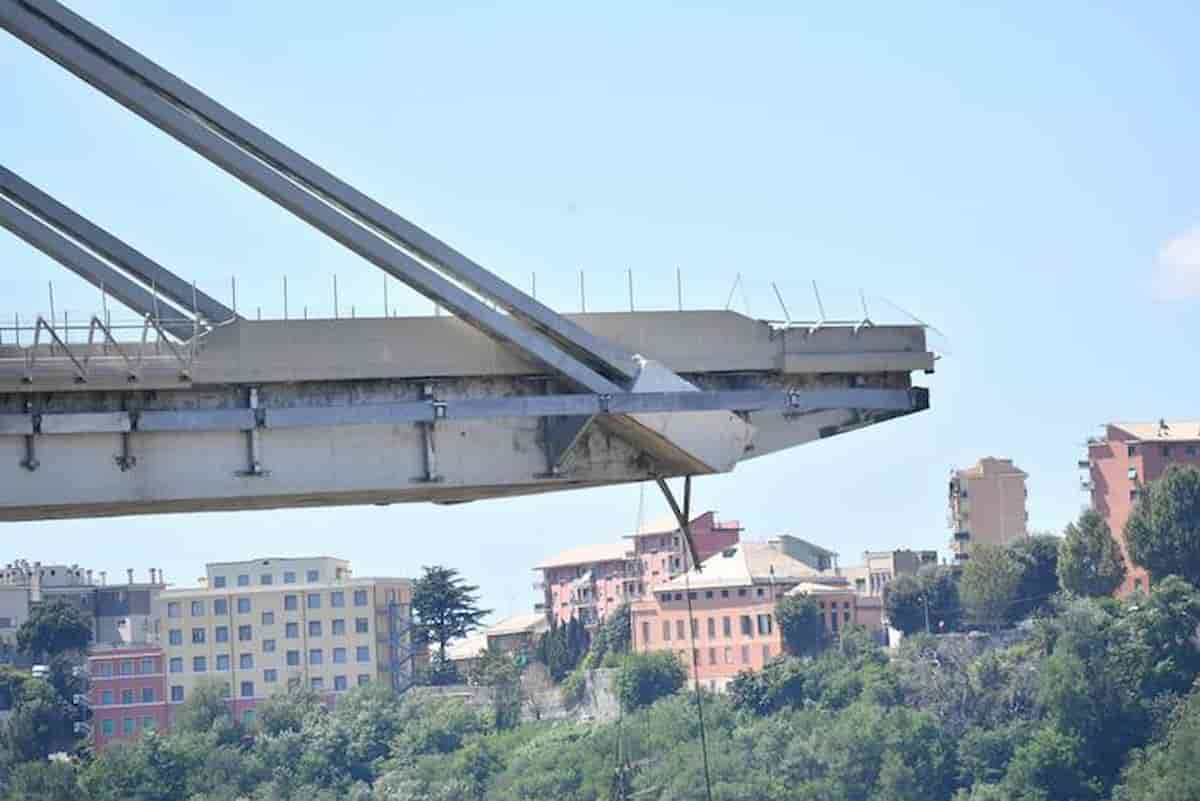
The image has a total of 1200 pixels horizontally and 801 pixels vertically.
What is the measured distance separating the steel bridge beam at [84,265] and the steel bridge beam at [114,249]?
37cm

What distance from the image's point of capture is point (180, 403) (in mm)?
37938

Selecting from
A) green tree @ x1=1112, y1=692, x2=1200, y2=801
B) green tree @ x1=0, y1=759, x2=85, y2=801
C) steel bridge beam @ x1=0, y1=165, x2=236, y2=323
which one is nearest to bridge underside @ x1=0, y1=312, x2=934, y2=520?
steel bridge beam @ x1=0, y1=165, x2=236, y2=323

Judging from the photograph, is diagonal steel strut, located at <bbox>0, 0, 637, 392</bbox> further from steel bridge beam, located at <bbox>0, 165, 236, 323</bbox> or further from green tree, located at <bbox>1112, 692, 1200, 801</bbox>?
green tree, located at <bbox>1112, 692, 1200, 801</bbox>

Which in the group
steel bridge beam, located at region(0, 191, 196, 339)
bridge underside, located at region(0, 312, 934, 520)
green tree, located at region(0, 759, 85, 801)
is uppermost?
steel bridge beam, located at region(0, 191, 196, 339)

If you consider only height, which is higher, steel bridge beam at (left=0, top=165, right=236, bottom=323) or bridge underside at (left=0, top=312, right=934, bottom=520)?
steel bridge beam at (left=0, top=165, right=236, bottom=323)

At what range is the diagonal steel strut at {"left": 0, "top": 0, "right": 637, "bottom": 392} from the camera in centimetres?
3738

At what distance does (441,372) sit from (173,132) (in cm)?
448

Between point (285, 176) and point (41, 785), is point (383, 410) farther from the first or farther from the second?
point (41, 785)

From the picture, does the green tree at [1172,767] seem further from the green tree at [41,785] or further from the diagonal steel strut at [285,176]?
the diagonal steel strut at [285,176]

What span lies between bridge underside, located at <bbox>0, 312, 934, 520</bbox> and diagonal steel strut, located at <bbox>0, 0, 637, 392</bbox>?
0.92m

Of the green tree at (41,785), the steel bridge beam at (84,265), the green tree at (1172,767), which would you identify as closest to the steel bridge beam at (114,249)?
the steel bridge beam at (84,265)

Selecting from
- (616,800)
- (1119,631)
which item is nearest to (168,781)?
(616,800)

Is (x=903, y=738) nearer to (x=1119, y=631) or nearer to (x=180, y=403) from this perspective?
(x=1119, y=631)

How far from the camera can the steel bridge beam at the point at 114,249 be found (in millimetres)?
38375
